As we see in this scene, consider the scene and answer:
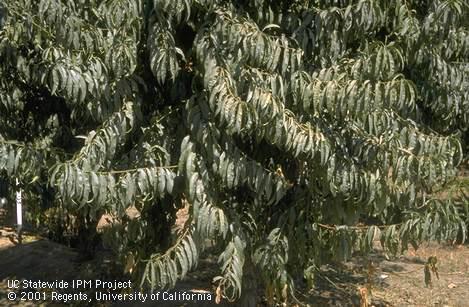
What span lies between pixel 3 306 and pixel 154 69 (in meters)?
4.70

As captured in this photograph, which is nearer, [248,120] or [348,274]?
[248,120]

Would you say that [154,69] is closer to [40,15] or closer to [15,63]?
[40,15]

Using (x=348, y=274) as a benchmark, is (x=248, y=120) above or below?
above

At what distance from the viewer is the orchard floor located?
6836 mm

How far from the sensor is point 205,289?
6961mm

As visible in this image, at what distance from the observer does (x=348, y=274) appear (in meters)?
7.71

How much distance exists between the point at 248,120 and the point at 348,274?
5.00 meters

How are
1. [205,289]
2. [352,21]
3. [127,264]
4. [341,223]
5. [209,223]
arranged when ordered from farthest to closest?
[205,289]
[127,264]
[341,223]
[352,21]
[209,223]

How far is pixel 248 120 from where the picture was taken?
3164 mm

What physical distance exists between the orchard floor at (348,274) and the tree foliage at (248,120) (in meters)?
2.47

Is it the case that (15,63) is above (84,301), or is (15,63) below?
above

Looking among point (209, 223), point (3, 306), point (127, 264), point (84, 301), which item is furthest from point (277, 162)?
point (3, 306)

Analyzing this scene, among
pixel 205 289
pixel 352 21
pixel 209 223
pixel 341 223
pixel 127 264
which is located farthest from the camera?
pixel 205 289

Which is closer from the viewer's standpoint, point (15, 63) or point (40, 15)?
point (40, 15)
